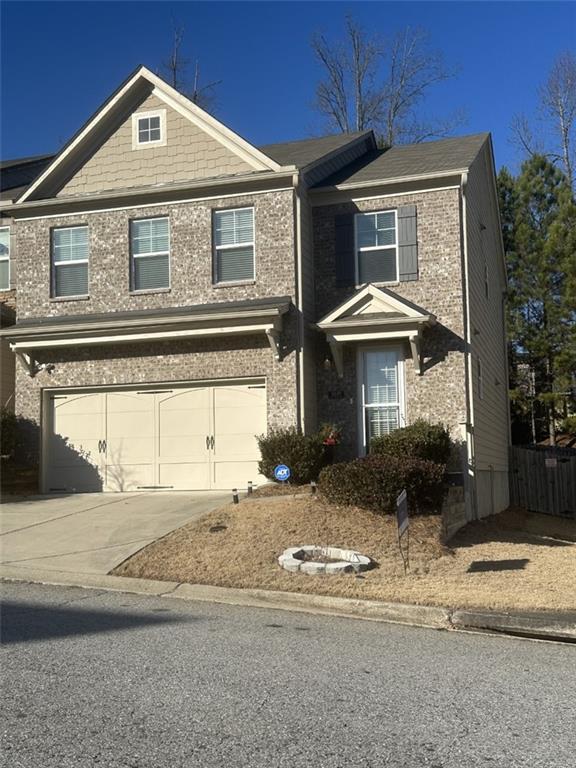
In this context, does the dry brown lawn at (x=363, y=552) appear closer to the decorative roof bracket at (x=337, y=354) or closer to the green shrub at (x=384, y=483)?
the green shrub at (x=384, y=483)

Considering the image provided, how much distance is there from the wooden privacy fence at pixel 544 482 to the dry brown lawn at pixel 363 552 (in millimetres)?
10738

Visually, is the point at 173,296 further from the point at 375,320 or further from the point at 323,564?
the point at 323,564

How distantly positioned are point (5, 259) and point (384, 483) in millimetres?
11292

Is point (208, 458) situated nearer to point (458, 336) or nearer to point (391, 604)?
point (458, 336)

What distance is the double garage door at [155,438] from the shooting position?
16562 millimetres

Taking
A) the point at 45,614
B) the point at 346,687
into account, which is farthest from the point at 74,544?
the point at 346,687

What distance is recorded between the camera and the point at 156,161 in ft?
57.3

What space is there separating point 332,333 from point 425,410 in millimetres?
2309

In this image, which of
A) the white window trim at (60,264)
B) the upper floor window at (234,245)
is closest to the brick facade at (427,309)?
the upper floor window at (234,245)

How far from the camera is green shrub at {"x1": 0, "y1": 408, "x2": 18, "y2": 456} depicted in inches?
657

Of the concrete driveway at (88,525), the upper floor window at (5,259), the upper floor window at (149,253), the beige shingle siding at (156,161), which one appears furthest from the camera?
the upper floor window at (5,259)

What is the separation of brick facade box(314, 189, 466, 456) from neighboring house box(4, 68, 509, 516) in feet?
0.10

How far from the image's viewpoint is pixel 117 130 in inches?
A: 701

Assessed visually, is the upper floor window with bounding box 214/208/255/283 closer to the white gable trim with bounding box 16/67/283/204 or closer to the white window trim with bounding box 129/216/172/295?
the white window trim with bounding box 129/216/172/295
